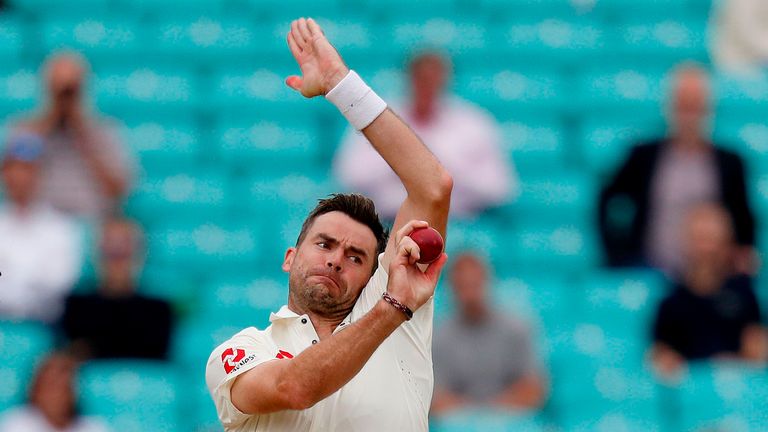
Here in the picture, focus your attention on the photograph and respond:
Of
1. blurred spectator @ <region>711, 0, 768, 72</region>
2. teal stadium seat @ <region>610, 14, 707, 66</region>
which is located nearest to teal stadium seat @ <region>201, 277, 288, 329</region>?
teal stadium seat @ <region>610, 14, 707, 66</region>

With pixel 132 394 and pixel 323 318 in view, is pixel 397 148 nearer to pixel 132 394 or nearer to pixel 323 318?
pixel 323 318

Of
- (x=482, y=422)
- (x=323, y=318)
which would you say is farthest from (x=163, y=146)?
(x=323, y=318)

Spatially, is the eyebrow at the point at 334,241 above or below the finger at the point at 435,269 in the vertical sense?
above

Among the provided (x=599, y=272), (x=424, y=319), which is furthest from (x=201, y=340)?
(x=424, y=319)

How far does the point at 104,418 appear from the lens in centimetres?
810

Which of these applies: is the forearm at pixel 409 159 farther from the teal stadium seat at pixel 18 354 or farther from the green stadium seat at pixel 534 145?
the green stadium seat at pixel 534 145

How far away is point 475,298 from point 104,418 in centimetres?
207

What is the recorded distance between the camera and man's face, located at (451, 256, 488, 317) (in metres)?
7.79

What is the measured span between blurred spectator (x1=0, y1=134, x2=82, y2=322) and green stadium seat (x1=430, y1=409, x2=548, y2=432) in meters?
2.34

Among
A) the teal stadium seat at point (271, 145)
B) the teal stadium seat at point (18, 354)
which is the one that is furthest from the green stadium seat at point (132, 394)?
the teal stadium seat at point (271, 145)

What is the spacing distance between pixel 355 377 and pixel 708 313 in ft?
14.4

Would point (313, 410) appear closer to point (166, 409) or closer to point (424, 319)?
point (424, 319)

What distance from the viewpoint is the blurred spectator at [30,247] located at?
8.59 meters

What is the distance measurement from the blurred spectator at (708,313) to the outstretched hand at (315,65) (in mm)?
4166
